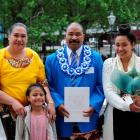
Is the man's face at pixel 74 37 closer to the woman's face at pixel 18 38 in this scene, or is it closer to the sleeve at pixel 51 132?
the woman's face at pixel 18 38

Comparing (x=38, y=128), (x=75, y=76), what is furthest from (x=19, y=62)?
(x=38, y=128)

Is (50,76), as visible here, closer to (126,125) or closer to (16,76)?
(16,76)

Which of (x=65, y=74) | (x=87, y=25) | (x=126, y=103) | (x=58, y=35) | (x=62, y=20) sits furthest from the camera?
(x=87, y=25)

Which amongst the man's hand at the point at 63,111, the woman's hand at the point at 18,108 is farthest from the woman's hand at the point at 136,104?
the woman's hand at the point at 18,108

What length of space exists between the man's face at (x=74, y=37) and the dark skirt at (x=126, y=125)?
32.5 inches

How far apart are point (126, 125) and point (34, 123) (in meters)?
0.98

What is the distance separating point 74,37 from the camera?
4496 millimetres

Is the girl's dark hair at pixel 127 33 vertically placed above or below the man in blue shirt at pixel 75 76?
above

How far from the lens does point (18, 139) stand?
4.40 metres

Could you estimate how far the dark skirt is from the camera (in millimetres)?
4332

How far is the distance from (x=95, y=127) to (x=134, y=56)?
0.91 m

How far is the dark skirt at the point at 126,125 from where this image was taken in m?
4.33

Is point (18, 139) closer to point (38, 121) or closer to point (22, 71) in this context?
point (38, 121)

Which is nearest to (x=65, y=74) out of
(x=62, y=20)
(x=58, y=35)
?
(x=62, y=20)
